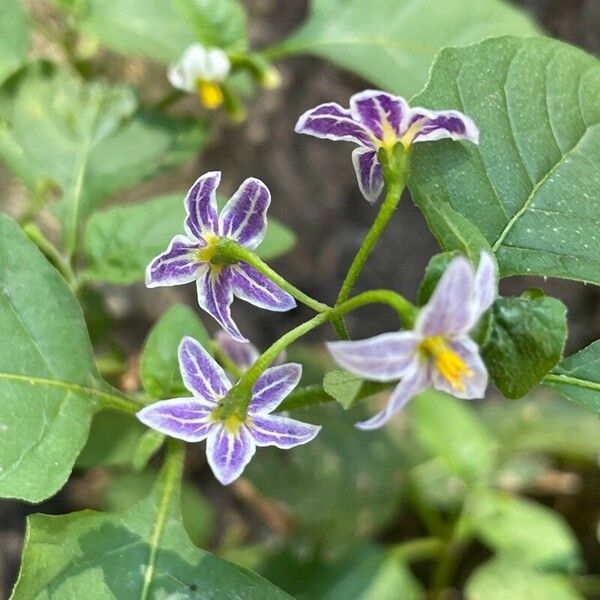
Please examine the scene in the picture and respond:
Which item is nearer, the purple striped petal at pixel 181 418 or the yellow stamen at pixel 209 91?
the purple striped petal at pixel 181 418

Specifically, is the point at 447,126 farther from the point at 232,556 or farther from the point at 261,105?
the point at 232,556

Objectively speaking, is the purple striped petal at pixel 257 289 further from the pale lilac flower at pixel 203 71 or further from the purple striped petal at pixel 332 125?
the pale lilac flower at pixel 203 71

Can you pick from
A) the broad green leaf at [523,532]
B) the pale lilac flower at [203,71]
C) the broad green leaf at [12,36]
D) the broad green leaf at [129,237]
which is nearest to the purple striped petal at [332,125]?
the broad green leaf at [129,237]

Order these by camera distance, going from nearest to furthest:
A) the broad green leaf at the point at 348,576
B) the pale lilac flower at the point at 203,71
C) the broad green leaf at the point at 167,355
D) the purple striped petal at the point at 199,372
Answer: the purple striped petal at the point at 199,372 → the broad green leaf at the point at 167,355 → the pale lilac flower at the point at 203,71 → the broad green leaf at the point at 348,576

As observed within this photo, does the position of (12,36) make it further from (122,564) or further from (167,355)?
(122,564)

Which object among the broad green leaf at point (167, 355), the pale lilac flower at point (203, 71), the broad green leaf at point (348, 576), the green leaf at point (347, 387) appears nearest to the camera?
the green leaf at point (347, 387)

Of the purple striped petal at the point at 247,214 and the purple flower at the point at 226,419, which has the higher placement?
the purple striped petal at the point at 247,214
